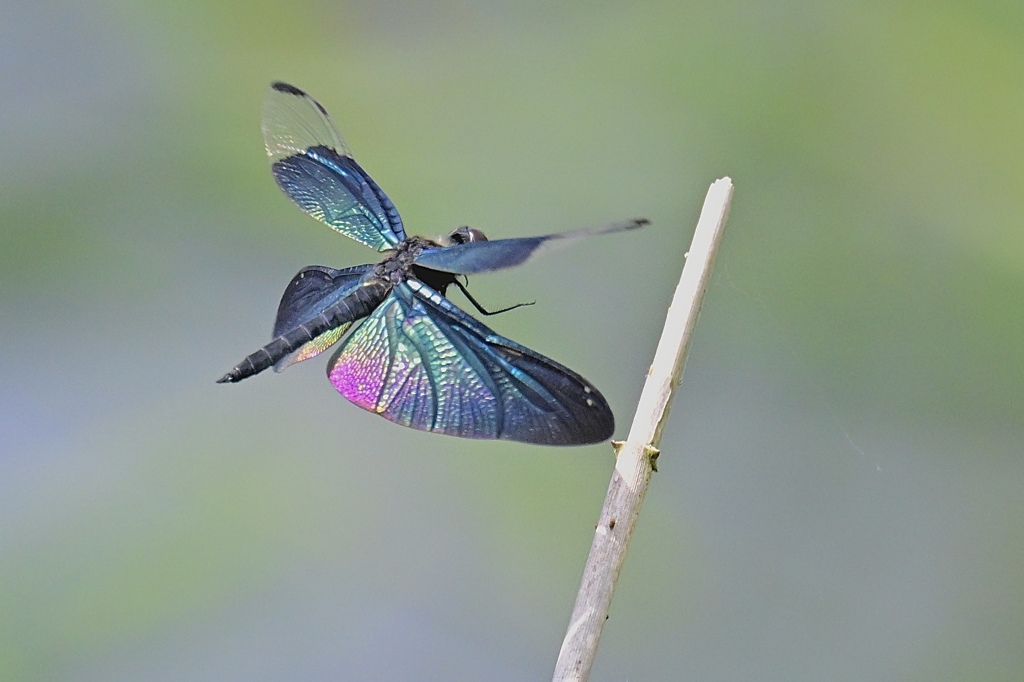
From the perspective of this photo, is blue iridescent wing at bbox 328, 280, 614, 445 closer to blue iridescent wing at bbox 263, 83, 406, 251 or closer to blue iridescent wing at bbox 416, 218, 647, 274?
blue iridescent wing at bbox 416, 218, 647, 274

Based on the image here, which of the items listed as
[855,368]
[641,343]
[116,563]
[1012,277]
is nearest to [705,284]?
[641,343]

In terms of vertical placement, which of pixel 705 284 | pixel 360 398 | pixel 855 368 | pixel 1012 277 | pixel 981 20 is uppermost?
pixel 981 20

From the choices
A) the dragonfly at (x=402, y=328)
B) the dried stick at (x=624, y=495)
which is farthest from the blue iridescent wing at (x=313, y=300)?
the dried stick at (x=624, y=495)

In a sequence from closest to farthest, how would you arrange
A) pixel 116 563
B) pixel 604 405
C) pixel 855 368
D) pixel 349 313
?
1. pixel 604 405
2. pixel 349 313
3. pixel 116 563
4. pixel 855 368

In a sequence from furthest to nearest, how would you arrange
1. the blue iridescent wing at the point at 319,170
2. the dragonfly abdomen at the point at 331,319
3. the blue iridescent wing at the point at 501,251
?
the blue iridescent wing at the point at 319,170, the dragonfly abdomen at the point at 331,319, the blue iridescent wing at the point at 501,251

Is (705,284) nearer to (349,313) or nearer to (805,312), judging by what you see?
(349,313)

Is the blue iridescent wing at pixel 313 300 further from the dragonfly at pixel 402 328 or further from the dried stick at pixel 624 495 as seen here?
the dried stick at pixel 624 495

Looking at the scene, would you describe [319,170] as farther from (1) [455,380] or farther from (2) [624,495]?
(2) [624,495]

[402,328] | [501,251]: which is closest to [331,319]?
[402,328]
